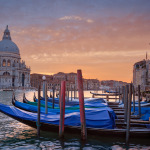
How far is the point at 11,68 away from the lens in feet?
229

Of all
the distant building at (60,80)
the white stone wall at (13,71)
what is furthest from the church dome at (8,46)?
the distant building at (60,80)

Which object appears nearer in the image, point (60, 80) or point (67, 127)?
point (67, 127)

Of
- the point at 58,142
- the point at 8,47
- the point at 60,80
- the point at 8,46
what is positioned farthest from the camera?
Result: the point at 60,80

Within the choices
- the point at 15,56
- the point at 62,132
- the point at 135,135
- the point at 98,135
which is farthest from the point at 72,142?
the point at 15,56

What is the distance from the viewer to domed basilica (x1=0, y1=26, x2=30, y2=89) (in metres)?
67.2

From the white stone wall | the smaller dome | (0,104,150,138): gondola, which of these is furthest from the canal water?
the smaller dome

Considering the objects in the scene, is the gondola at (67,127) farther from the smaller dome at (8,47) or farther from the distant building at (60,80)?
the smaller dome at (8,47)

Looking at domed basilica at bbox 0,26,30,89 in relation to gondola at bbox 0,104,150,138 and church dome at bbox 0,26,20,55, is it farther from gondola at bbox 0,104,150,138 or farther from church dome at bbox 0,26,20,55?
gondola at bbox 0,104,150,138

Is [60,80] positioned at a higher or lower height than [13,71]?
lower

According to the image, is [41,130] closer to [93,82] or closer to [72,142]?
[72,142]

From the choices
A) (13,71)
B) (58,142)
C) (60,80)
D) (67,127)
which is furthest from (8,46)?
(58,142)

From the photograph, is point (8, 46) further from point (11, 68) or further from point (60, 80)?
point (60, 80)

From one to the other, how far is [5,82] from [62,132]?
63103 millimetres

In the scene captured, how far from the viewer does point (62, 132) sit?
721cm
